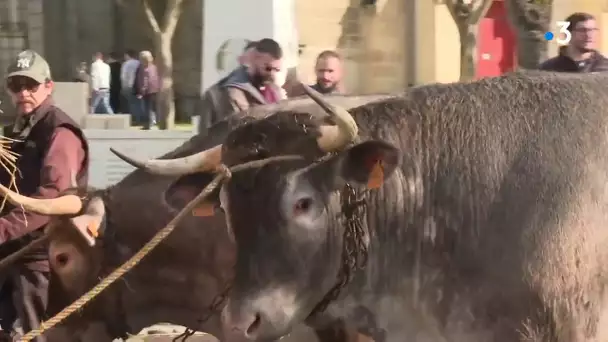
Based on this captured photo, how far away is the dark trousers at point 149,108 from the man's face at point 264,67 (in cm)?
1108

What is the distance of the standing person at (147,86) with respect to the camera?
16.9m

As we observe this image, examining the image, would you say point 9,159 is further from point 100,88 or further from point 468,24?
point 468,24

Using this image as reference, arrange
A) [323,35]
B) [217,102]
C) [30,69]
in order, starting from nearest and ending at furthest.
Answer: [30,69] → [217,102] → [323,35]

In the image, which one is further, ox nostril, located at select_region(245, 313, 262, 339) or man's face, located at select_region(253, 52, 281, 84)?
man's face, located at select_region(253, 52, 281, 84)

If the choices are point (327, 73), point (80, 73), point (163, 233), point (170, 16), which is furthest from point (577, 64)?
point (80, 73)

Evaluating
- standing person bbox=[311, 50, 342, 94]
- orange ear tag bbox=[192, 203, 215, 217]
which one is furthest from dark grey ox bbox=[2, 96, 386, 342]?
standing person bbox=[311, 50, 342, 94]

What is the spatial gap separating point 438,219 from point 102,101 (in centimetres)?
1379

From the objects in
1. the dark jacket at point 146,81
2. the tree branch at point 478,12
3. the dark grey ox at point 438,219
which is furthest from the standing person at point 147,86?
the dark grey ox at point 438,219

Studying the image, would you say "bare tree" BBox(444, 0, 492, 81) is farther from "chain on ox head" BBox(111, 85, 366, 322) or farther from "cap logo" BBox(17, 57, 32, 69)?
"chain on ox head" BBox(111, 85, 366, 322)

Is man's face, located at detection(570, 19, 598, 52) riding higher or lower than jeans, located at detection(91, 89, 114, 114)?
higher

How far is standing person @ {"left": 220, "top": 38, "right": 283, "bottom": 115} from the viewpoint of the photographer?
5598mm

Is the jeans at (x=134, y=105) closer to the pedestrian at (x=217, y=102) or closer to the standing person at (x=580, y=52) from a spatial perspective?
the pedestrian at (x=217, y=102)

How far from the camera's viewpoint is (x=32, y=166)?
4.48 meters

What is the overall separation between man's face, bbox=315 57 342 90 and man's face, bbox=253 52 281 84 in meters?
0.85
